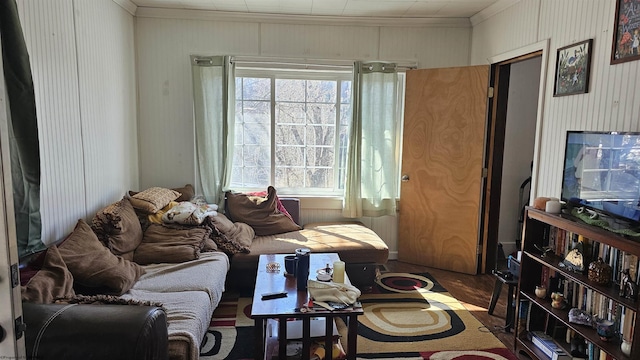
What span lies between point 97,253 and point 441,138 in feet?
9.97

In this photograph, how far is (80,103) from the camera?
109 inches

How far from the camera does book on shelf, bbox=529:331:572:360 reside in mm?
2141

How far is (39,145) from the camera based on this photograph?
219cm

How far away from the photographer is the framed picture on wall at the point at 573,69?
242 cm

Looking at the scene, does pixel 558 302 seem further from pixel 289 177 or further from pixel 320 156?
pixel 289 177

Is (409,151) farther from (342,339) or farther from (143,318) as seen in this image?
(143,318)

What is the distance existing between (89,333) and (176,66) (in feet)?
9.68

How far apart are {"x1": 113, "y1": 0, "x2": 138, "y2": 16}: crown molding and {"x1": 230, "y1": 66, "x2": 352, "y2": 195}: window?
1093 millimetres

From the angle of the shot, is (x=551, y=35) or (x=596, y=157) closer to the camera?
(x=596, y=157)

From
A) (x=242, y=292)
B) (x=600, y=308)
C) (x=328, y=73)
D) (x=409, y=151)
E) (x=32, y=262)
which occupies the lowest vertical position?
(x=242, y=292)

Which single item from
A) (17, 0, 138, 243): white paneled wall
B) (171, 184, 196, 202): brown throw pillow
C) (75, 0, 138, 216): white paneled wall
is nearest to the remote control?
(17, 0, 138, 243): white paneled wall

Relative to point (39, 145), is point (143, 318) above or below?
below

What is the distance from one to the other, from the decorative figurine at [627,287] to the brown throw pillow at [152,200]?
3048 mm

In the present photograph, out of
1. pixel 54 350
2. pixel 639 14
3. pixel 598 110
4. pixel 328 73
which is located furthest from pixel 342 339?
pixel 328 73
